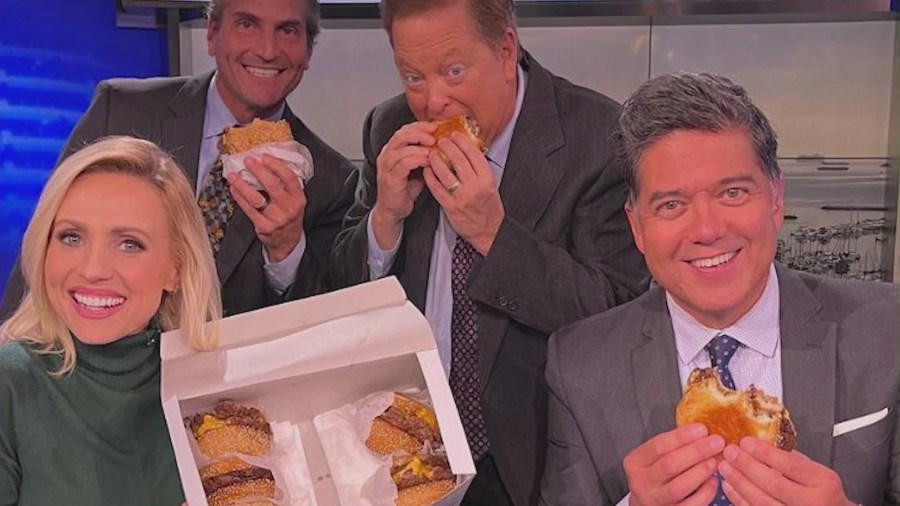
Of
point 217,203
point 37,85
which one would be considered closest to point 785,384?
point 217,203

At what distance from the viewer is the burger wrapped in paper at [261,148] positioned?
2104 mm

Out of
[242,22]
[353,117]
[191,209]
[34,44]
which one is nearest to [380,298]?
[191,209]

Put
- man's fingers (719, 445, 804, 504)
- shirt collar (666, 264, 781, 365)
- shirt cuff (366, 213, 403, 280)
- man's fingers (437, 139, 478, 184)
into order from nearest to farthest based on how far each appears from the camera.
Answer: man's fingers (719, 445, 804, 504), shirt collar (666, 264, 781, 365), man's fingers (437, 139, 478, 184), shirt cuff (366, 213, 403, 280)

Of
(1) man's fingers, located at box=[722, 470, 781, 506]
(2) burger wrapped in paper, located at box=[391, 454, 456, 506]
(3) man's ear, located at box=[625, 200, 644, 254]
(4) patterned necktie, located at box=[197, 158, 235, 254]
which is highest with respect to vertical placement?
(4) patterned necktie, located at box=[197, 158, 235, 254]

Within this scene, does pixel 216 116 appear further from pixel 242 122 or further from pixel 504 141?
pixel 504 141

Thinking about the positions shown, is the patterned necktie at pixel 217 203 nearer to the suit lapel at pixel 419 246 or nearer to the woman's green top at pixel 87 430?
the suit lapel at pixel 419 246

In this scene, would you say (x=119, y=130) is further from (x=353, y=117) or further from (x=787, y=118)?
(x=787, y=118)

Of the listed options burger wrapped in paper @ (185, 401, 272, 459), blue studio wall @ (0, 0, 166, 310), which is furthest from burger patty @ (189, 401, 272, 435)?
blue studio wall @ (0, 0, 166, 310)

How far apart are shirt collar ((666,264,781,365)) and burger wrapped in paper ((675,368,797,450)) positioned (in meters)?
0.28

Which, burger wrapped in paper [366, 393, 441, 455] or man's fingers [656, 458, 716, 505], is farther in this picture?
burger wrapped in paper [366, 393, 441, 455]

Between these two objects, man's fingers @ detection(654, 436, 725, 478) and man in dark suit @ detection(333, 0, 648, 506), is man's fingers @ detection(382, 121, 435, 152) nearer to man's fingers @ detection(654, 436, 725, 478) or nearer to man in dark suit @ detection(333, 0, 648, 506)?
man in dark suit @ detection(333, 0, 648, 506)

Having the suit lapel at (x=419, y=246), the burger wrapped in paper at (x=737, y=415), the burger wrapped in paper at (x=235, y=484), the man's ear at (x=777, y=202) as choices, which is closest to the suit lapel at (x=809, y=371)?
the man's ear at (x=777, y=202)

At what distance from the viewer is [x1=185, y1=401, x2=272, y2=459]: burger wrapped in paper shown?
1474mm

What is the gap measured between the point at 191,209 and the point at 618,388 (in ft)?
2.74
